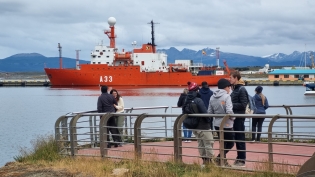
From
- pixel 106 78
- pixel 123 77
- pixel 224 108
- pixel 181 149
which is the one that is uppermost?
pixel 224 108

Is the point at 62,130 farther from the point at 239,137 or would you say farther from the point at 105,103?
the point at 239,137

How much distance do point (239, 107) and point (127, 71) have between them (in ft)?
274

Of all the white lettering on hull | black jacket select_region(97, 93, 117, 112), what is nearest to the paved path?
black jacket select_region(97, 93, 117, 112)

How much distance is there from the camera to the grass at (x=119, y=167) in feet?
27.3

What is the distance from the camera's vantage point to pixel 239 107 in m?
9.17

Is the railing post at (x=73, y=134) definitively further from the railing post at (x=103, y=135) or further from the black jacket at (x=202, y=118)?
the black jacket at (x=202, y=118)

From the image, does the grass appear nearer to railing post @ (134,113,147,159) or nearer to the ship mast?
railing post @ (134,113,147,159)

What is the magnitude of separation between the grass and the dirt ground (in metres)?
0.12

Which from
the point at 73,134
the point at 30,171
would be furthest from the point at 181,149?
the point at 30,171

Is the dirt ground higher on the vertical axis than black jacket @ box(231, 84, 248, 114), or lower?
lower

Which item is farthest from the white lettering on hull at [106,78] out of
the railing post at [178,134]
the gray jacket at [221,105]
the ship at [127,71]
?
the gray jacket at [221,105]

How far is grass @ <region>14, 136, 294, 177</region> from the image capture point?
27.3 feet

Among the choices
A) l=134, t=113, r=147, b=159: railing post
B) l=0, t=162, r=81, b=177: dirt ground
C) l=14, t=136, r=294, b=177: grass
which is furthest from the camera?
l=134, t=113, r=147, b=159: railing post

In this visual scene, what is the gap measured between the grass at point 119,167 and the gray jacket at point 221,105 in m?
0.75
